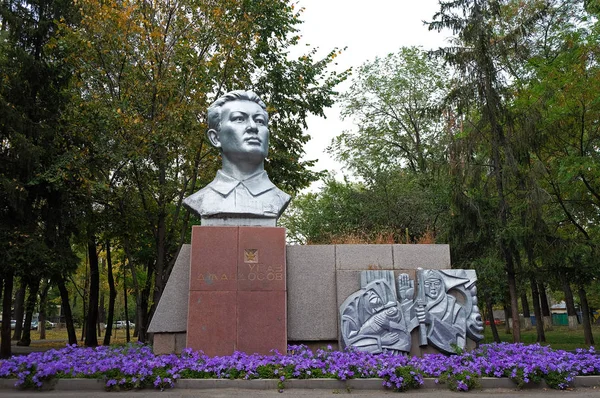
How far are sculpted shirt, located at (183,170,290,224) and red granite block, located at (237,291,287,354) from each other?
119 centimetres

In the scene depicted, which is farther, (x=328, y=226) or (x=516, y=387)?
(x=328, y=226)

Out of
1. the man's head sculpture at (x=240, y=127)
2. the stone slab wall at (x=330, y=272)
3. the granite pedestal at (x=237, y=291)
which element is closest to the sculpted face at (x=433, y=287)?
the stone slab wall at (x=330, y=272)

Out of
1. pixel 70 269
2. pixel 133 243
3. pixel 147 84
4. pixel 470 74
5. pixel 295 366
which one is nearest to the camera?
pixel 295 366

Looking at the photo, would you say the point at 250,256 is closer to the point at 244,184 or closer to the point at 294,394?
the point at 244,184

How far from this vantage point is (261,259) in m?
7.38

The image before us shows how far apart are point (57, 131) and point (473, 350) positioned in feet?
37.4

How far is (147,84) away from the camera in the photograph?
38.9ft

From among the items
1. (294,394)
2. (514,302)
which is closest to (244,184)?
(294,394)

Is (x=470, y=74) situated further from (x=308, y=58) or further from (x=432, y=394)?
(x=432, y=394)

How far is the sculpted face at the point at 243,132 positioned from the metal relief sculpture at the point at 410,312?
2485 millimetres

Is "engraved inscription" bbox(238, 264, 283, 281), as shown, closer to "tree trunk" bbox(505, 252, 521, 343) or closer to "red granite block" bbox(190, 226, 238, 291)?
"red granite block" bbox(190, 226, 238, 291)

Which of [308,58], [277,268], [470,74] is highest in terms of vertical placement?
[308,58]

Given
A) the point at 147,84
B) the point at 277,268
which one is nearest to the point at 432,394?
the point at 277,268

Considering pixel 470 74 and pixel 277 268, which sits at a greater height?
pixel 470 74
